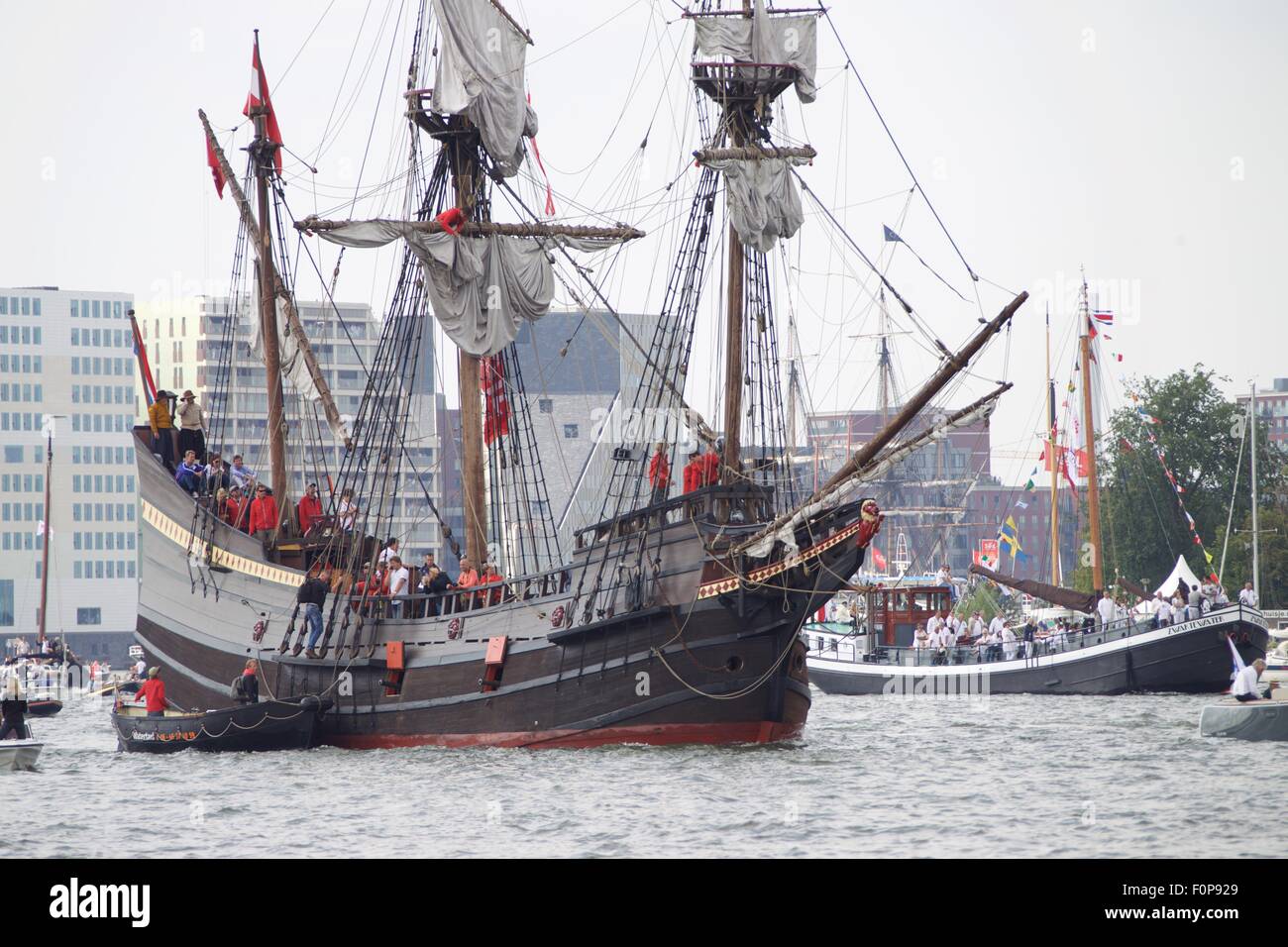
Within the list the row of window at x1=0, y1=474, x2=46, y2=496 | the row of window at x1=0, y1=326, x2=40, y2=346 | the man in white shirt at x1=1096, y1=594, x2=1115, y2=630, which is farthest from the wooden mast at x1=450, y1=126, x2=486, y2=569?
the row of window at x1=0, y1=326, x2=40, y2=346

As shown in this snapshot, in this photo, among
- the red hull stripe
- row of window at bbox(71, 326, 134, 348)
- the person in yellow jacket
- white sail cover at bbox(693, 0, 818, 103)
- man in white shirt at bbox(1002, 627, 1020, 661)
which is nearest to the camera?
the red hull stripe

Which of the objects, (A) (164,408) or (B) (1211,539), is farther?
(B) (1211,539)

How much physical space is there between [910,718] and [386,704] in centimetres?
1505

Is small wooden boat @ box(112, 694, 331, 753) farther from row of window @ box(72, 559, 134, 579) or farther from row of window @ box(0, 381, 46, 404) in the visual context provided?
row of window @ box(0, 381, 46, 404)

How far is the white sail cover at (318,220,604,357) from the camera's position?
1571 inches

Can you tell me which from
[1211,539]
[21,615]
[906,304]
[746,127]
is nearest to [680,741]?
[906,304]

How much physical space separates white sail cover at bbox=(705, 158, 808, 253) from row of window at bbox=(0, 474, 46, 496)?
9962 cm

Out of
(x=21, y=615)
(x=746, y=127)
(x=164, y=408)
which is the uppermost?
(x=746, y=127)

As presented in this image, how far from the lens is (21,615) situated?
401 ft

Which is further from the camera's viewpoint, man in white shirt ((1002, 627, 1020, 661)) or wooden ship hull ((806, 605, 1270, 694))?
man in white shirt ((1002, 627, 1020, 661))

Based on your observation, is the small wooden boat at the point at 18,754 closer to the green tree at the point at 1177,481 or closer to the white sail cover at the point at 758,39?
the white sail cover at the point at 758,39

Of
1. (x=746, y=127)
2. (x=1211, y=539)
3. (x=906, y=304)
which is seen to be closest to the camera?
(x=906, y=304)
